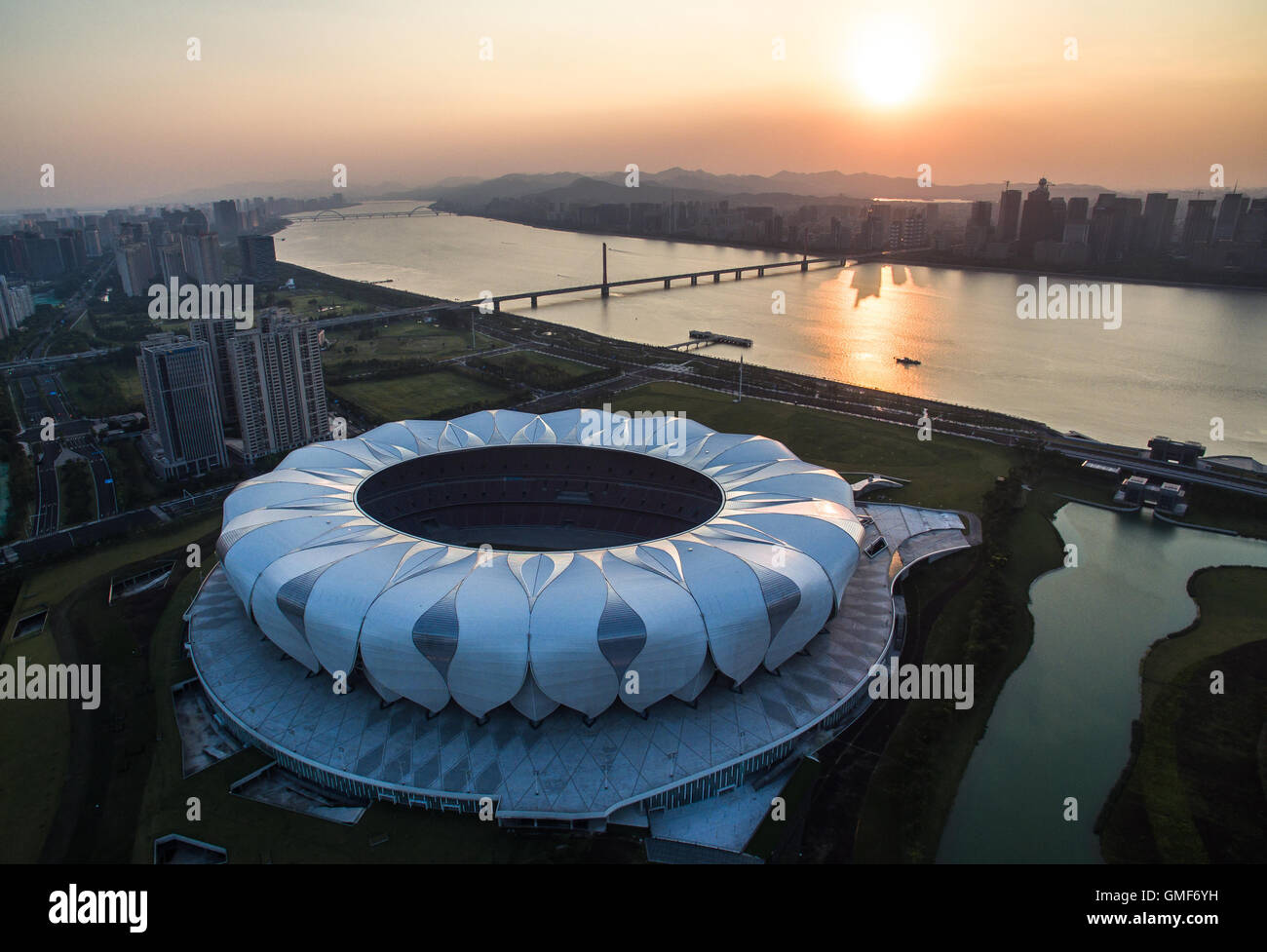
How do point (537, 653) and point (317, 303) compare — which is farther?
point (317, 303)

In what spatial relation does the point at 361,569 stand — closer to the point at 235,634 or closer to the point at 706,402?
the point at 235,634

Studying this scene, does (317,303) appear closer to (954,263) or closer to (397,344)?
(397,344)

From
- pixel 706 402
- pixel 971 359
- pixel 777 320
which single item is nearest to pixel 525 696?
pixel 706 402

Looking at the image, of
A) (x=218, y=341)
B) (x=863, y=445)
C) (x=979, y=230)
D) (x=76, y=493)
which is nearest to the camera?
(x=76, y=493)

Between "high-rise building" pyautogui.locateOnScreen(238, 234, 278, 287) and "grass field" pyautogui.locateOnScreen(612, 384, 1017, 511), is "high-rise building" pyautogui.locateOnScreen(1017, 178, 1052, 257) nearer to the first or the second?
"grass field" pyautogui.locateOnScreen(612, 384, 1017, 511)

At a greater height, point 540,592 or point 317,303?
point 317,303

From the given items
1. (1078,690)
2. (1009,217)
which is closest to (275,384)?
(1078,690)

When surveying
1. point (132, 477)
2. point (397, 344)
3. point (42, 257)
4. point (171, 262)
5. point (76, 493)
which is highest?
point (42, 257)
